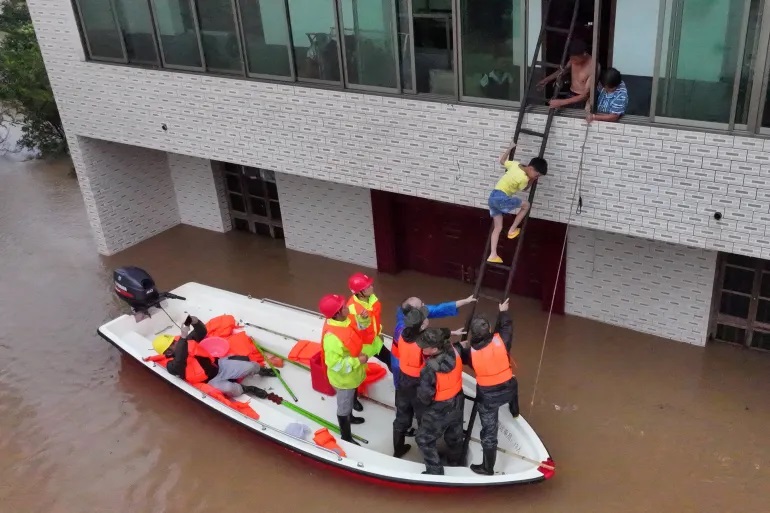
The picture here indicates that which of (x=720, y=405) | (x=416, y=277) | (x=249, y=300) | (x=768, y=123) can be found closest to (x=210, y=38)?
(x=249, y=300)

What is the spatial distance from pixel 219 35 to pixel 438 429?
6.05 m

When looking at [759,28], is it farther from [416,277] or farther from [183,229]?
[183,229]

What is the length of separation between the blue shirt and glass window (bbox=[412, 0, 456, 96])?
1.67 meters

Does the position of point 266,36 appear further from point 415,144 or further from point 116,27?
point 116,27

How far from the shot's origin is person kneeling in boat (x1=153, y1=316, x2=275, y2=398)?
833 centimetres

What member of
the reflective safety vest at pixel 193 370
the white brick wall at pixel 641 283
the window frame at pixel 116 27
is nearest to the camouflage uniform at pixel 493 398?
the white brick wall at pixel 641 283

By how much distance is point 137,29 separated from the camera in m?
10.5

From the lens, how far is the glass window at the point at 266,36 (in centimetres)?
905

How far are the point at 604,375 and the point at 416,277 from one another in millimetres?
3529

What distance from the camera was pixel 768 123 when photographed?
21.4 feet

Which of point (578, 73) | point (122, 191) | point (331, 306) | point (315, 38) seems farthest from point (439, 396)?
point (122, 191)

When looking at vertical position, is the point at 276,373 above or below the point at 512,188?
below

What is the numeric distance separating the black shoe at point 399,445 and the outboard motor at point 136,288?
4.15 metres

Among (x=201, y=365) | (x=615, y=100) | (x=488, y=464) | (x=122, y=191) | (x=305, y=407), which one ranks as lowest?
(x=305, y=407)
